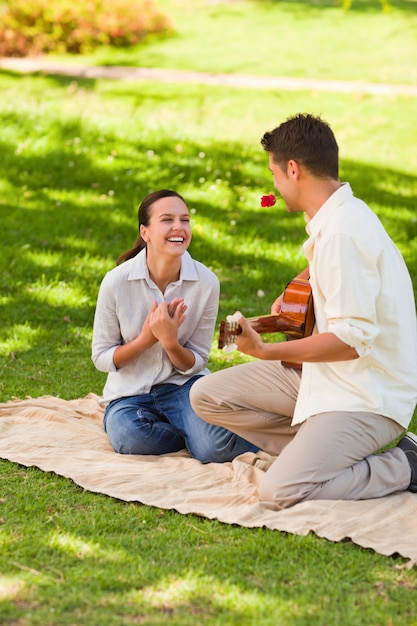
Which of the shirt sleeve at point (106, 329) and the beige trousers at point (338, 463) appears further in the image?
the shirt sleeve at point (106, 329)

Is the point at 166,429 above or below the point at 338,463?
below

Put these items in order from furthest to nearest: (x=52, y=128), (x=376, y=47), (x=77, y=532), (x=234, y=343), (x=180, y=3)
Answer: (x=180, y=3) → (x=376, y=47) → (x=52, y=128) → (x=234, y=343) → (x=77, y=532)

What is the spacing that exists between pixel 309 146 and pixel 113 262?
418cm

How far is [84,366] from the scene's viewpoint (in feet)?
20.4

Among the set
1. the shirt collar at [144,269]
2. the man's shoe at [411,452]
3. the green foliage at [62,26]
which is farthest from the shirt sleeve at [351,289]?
the green foliage at [62,26]

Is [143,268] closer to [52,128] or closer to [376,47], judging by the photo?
[52,128]

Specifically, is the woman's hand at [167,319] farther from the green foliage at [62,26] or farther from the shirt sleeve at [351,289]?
the green foliage at [62,26]

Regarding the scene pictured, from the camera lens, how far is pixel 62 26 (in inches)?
658

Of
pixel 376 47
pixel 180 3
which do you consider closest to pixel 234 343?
pixel 376 47

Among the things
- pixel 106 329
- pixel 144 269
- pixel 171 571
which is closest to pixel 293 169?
pixel 144 269

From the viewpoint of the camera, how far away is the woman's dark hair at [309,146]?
3.97m

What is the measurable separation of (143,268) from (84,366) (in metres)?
1.53

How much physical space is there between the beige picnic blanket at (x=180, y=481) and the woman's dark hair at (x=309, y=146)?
Result: 4.66ft

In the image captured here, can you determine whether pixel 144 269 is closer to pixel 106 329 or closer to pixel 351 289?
pixel 106 329
